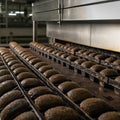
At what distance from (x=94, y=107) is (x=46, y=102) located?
39 cm

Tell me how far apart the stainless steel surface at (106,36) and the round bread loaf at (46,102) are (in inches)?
67.7

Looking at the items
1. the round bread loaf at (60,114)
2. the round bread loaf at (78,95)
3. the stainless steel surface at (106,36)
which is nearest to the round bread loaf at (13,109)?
the round bread loaf at (60,114)

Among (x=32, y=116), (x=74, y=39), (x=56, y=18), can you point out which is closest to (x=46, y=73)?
(x=32, y=116)

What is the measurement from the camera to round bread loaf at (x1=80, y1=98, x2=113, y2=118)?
1.82 meters

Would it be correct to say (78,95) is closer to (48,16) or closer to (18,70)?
(18,70)

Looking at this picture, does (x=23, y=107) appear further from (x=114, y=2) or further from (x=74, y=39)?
(x=74, y=39)

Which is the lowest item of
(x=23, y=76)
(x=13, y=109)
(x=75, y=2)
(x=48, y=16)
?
(x=13, y=109)

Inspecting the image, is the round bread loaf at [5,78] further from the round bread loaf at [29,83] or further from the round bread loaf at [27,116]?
the round bread loaf at [27,116]

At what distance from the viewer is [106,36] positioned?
367 centimetres

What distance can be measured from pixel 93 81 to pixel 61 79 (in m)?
0.63

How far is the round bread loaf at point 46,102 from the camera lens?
188cm

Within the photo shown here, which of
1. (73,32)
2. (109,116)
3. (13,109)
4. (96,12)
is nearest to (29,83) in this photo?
(13,109)

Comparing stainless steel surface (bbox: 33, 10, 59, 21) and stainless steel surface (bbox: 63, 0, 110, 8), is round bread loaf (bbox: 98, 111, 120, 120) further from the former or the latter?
stainless steel surface (bbox: 33, 10, 59, 21)

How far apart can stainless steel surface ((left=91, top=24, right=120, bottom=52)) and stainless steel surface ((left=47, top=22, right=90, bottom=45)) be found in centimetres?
29
